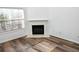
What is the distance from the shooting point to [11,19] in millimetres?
2424

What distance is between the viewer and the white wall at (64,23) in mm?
2359

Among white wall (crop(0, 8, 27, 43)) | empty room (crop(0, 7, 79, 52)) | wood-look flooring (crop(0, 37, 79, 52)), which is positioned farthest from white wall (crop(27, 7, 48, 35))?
wood-look flooring (crop(0, 37, 79, 52))

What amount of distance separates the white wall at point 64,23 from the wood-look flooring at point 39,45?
177 mm

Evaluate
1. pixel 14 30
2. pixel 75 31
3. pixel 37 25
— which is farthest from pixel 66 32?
pixel 14 30

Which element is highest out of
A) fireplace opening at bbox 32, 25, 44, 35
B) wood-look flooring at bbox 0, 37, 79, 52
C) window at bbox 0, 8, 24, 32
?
window at bbox 0, 8, 24, 32

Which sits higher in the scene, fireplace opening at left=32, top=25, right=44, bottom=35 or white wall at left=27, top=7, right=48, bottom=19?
white wall at left=27, top=7, right=48, bottom=19

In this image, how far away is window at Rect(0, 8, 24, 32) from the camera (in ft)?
7.87

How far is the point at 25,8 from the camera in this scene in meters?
2.32

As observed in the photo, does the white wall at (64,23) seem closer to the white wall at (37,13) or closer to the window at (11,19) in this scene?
the white wall at (37,13)

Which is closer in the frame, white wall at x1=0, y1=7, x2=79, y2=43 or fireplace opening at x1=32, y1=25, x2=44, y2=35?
white wall at x1=0, y1=7, x2=79, y2=43

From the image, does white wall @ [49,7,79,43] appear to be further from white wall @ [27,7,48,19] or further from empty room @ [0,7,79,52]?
white wall @ [27,7,48,19]

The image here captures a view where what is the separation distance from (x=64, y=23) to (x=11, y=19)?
1.43 metres
